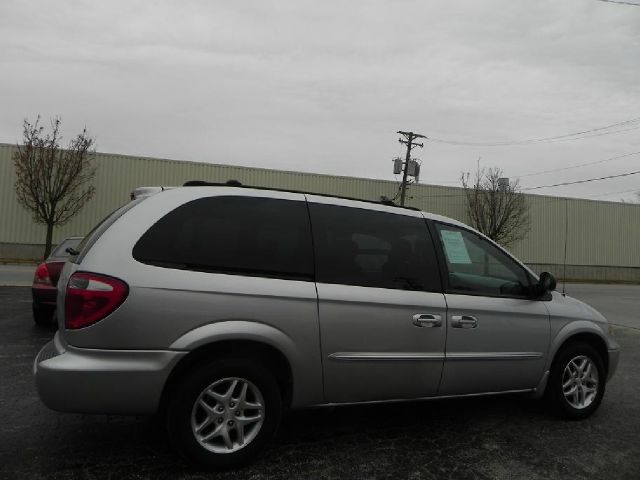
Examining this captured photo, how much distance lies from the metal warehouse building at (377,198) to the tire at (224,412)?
1011 inches

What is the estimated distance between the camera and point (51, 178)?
25.5 meters

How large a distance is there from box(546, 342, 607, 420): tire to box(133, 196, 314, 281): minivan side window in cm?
238

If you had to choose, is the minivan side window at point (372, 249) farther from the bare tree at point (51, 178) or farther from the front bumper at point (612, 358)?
the bare tree at point (51, 178)

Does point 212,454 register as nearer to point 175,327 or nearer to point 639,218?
point 175,327

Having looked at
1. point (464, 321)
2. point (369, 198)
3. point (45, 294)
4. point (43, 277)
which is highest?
point (369, 198)

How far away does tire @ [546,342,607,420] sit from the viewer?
13.3ft

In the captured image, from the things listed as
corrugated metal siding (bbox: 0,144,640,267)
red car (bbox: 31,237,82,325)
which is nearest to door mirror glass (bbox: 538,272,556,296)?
red car (bbox: 31,237,82,325)

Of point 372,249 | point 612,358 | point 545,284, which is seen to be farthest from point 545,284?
point 372,249

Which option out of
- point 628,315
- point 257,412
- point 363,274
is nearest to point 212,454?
point 257,412

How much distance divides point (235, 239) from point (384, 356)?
123 cm

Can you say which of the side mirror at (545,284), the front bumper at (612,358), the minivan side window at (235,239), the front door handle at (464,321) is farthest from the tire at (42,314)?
the front bumper at (612,358)

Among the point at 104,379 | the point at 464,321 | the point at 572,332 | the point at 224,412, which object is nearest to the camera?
the point at 104,379

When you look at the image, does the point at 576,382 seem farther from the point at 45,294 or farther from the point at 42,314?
the point at 42,314

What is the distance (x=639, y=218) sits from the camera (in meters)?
38.5
